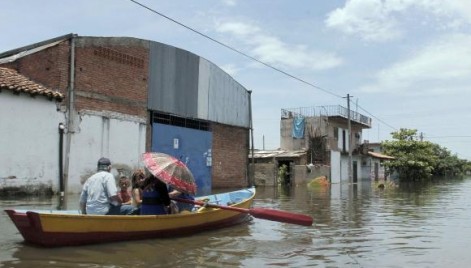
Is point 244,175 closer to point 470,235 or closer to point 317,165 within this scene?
point 317,165

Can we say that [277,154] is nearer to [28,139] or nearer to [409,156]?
[409,156]

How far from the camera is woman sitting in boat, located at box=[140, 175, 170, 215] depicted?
977 cm

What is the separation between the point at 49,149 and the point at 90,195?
980 cm

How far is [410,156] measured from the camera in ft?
170

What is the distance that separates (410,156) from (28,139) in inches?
1674

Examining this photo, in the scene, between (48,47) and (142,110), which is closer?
(48,47)

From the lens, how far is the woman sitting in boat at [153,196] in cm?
977

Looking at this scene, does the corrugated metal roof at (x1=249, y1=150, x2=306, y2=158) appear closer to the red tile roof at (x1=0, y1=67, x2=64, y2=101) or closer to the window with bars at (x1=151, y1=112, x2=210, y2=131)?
the window with bars at (x1=151, y1=112, x2=210, y2=131)

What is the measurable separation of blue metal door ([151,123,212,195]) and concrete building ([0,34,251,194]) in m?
0.05

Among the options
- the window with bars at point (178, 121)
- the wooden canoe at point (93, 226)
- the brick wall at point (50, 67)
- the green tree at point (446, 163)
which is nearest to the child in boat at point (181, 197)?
the wooden canoe at point (93, 226)

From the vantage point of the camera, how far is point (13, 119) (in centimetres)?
1702

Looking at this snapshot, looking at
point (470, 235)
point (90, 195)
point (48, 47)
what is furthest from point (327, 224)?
point (48, 47)

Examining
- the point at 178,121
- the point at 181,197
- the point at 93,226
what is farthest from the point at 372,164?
the point at 93,226

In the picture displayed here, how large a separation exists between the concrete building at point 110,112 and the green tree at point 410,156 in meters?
29.2
